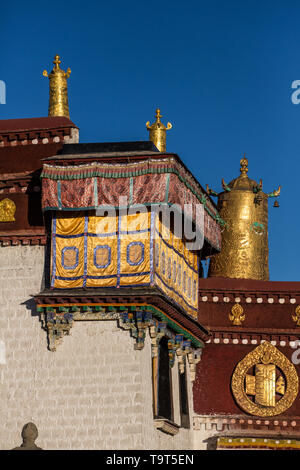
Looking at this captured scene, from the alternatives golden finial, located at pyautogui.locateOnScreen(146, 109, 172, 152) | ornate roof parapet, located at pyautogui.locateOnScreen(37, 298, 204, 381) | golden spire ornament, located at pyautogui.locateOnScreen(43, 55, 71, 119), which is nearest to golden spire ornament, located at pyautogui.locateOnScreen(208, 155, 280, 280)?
golden finial, located at pyautogui.locateOnScreen(146, 109, 172, 152)

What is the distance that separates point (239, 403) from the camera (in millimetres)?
31000

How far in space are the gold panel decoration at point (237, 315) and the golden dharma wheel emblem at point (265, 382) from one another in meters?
0.79

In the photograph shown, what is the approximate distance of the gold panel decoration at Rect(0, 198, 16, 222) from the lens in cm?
2812

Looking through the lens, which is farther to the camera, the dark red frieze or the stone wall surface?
the dark red frieze

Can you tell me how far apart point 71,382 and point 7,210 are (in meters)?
4.12

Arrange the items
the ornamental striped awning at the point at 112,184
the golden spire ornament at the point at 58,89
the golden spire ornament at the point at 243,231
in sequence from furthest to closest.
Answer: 1. the golden spire ornament at the point at 243,231
2. the golden spire ornament at the point at 58,89
3. the ornamental striped awning at the point at 112,184

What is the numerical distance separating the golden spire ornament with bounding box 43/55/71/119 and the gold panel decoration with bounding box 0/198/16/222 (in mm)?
3471

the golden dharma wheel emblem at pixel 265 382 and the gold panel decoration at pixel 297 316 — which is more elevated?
the gold panel decoration at pixel 297 316

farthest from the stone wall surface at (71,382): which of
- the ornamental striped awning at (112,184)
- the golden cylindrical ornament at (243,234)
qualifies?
the golden cylindrical ornament at (243,234)

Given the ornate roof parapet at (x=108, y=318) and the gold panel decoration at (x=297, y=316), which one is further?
the gold panel decoration at (x=297, y=316)

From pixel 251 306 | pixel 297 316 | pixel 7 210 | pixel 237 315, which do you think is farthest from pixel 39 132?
pixel 297 316

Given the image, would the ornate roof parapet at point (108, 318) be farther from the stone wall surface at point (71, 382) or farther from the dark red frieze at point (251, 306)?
the dark red frieze at point (251, 306)

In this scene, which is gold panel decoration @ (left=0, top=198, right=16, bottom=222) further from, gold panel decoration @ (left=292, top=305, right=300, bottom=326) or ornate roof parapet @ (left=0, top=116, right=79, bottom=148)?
gold panel decoration @ (left=292, top=305, right=300, bottom=326)

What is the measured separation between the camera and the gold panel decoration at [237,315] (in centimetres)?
3156
